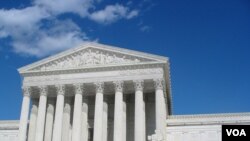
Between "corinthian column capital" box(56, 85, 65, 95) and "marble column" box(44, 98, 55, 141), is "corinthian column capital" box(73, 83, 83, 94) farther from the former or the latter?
"marble column" box(44, 98, 55, 141)

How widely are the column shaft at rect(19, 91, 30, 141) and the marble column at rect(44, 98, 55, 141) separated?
2453mm

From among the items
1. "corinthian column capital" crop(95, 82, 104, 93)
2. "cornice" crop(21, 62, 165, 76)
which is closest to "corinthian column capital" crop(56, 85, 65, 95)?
"cornice" crop(21, 62, 165, 76)

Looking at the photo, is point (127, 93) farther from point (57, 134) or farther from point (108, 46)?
point (57, 134)

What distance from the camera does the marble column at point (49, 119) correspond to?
43406 millimetres

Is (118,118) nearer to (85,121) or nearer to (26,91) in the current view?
(85,121)

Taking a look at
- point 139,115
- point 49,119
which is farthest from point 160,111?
point 49,119

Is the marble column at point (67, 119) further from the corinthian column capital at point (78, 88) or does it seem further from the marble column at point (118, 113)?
the marble column at point (118, 113)

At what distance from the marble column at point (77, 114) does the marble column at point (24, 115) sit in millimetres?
5828

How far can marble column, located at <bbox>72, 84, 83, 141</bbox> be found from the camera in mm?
40841

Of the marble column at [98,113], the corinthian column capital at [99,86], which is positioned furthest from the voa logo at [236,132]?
the corinthian column capital at [99,86]

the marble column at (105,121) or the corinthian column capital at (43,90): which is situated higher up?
the corinthian column capital at (43,90)

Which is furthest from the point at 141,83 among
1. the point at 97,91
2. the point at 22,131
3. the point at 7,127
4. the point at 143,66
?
the point at 7,127

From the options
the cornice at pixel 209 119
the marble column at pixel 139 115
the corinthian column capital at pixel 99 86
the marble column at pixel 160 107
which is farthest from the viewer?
the cornice at pixel 209 119

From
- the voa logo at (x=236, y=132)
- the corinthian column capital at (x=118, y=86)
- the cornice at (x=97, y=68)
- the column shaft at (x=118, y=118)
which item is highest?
the cornice at (x=97, y=68)
